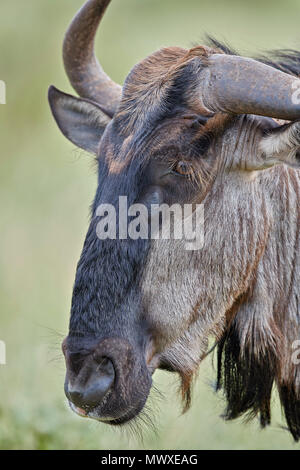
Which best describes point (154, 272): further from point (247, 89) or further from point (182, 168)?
point (247, 89)

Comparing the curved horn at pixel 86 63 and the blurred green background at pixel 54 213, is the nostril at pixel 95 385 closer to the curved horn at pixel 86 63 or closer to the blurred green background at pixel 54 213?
the blurred green background at pixel 54 213

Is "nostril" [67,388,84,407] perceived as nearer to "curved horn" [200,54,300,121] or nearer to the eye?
the eye

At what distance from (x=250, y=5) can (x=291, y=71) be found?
19392 mm

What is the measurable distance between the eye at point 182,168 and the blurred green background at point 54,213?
1555 millimetres

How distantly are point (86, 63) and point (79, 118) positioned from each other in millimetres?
535

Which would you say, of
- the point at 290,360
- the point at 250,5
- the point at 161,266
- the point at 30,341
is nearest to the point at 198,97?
the point at 161,266

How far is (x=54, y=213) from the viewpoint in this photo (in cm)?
1272

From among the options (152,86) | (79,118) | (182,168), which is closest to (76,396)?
(182,168)

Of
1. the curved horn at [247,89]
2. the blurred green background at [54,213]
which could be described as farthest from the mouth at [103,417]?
the curved horn at [247,89]

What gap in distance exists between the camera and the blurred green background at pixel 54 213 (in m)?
7.45

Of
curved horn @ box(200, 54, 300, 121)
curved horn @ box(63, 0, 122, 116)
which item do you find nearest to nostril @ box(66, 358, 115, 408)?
curved horn @ box(200, 54, 300, 121)

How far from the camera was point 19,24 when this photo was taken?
19.8 m

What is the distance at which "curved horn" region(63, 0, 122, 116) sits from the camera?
607 cm

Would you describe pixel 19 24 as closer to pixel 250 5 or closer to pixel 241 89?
pixel 250 5
